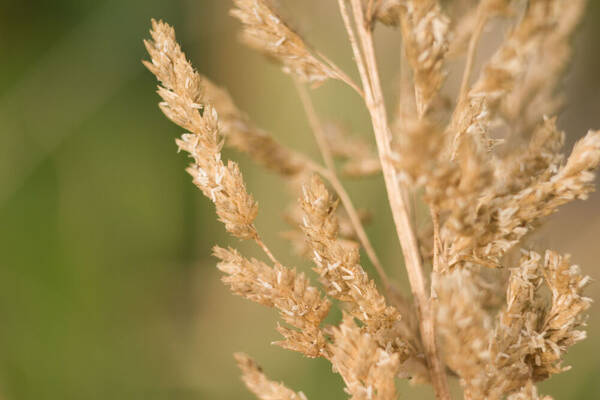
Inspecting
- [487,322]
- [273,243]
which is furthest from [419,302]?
[273,243]

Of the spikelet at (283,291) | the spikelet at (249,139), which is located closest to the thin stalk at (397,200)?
the spikelet at (283,291)

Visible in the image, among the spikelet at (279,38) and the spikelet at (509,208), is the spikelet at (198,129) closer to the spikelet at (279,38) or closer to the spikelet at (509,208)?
the spikelet at (279,38)

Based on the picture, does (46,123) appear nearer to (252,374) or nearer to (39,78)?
(39,78)

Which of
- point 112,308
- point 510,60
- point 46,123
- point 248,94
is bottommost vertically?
point 112,308

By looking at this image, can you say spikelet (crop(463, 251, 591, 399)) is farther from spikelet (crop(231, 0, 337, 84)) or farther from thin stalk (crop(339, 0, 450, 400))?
spikelet (crop(231, 0, 337, 84))

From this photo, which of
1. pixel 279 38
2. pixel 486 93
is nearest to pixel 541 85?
pixel 486 93

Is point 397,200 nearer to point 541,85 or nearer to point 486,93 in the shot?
point 486,93
